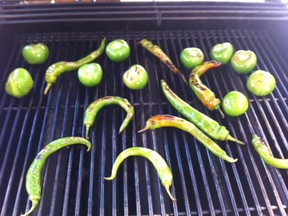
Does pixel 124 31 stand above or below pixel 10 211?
above

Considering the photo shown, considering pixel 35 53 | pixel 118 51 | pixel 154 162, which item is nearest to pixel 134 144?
pixel 154 162

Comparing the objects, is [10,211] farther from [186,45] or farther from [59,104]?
[186,45]

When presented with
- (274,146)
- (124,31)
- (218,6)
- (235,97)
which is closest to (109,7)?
(124,31)

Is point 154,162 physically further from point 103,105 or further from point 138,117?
point 103,105

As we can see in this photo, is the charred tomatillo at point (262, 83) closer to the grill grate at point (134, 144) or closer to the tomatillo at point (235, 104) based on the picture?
the grill grate at point (134, 144)

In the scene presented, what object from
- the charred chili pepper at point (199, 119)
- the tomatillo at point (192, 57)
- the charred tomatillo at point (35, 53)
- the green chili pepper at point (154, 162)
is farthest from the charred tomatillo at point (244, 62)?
the charred tomatillo at point (35, 53)

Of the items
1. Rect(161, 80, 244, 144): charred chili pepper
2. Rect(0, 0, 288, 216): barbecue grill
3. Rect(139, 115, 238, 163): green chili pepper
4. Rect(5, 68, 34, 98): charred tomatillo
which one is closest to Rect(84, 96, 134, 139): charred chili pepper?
Rect(0, 0, 288, 216): barbecue grill
